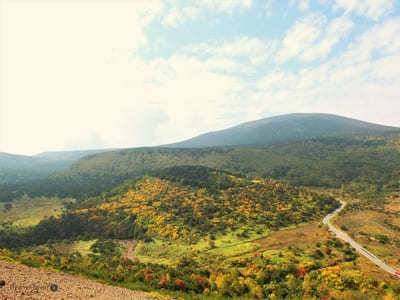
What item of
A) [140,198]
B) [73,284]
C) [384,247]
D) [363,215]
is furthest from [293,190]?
[73,284]

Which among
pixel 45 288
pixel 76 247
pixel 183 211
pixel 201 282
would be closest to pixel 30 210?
pixel 76 247

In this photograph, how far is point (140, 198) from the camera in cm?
12306

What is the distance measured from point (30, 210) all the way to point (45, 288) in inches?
5969

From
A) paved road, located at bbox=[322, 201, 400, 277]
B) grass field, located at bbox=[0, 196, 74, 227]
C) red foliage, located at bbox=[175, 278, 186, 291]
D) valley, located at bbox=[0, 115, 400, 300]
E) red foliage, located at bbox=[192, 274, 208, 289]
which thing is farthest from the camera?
grass field, located at bbox=[0, 196, 74, 227]

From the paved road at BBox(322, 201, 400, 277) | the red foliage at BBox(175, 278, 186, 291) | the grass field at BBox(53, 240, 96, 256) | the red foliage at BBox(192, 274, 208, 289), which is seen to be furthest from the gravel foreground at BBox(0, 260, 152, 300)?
the grass field at BBox(53, 240, 96, 256)

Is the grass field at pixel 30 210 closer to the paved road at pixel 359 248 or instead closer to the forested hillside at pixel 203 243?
the forested hillside at pixel 203 243

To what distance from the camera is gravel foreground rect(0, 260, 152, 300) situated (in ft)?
61.3

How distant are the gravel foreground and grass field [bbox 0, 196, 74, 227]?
374ft

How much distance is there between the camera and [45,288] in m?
21.0

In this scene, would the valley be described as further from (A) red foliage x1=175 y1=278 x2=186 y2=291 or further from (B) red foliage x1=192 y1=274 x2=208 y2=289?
(B) red foliage x1=192 y1=274 x2=208 y2=289

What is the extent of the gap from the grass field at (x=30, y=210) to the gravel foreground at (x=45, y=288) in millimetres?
114072

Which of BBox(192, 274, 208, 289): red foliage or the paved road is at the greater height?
BBox(192, 274, 208, 289): red foliage

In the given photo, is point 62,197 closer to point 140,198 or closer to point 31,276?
point 140,198

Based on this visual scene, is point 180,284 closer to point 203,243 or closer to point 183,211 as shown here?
point 203,243
